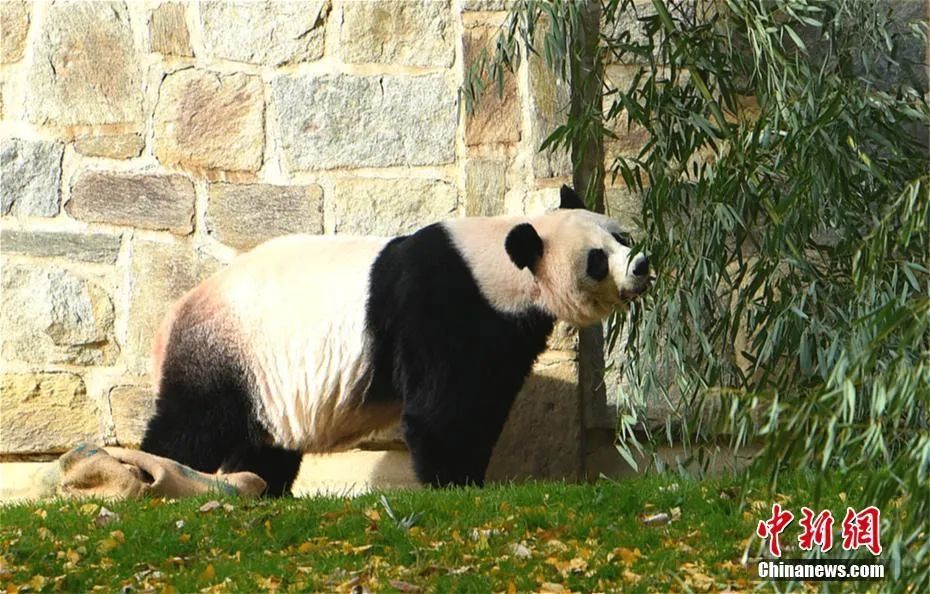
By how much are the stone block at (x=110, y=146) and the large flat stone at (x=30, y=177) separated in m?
0.11

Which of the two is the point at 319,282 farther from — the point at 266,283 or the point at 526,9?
the point at 526,9

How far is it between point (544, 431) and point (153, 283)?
205cm

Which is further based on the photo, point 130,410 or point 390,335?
point 130,410

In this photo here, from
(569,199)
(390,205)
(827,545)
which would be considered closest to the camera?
(827,545)

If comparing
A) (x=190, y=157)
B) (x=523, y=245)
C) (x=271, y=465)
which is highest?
(x=190, y=157)

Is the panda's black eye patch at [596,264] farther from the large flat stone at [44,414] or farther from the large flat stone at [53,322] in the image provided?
the large flat stone at [44,414]

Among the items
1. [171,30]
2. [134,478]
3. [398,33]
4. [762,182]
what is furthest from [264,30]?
[762,182]

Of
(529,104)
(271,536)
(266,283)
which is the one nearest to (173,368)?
(266,283)

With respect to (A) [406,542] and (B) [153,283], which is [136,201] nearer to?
(B) [153,283]

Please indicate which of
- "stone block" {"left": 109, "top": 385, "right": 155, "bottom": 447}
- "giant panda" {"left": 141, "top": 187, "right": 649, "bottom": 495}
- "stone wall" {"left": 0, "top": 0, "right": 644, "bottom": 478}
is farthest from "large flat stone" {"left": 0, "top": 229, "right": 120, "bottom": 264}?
"giant panda" {"left": 141, "top": 187, "right": 649, "bottom": 495}

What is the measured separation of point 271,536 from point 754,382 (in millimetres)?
2579

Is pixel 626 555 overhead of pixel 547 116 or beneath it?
beneath

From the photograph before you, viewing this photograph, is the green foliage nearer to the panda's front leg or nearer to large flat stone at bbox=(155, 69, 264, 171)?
the panda's front leg

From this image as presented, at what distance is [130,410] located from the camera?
685 centimetres
